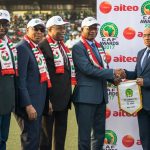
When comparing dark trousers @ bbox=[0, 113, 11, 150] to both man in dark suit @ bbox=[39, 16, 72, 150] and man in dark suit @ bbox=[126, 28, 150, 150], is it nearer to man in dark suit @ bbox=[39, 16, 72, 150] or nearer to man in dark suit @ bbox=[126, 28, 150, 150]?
man in dark suit @ bbox=[39, 16, 72, 150]

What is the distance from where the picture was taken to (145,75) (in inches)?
215

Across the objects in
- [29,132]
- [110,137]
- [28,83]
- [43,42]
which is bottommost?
[110,137]

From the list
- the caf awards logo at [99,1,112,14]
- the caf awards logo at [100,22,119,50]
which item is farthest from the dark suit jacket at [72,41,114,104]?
the caf awards logo at [99,1,112,14]

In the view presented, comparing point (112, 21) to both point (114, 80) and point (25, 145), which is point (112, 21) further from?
point (25, 145)

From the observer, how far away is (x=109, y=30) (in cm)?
591

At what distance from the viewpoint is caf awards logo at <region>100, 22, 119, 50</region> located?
19.4 ft

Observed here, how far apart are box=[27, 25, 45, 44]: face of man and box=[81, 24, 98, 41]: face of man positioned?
627mm

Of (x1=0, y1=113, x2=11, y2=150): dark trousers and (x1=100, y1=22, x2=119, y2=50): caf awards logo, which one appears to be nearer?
(x1=0, y1=113, x2=11, y2=150): dark trousers

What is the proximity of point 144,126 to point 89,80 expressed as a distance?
0.90 metres

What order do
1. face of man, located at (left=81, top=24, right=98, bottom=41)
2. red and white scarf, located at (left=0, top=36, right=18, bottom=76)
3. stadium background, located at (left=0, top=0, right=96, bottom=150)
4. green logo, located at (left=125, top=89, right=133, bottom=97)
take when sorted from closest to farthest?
red and white scarf, located at (left=0, top=36, right=18, bottom=76), face of man, located at (left=81, top=24, right=98, bottom=41), green logo, located at (left=125, top=89, right=133, bottom=97), stadium background, located at (left=0, top=0, right=96, bottom=150)

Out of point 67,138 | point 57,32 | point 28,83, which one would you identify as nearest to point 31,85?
point 28,83

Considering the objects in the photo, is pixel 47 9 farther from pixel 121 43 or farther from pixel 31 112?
pixel 31 112

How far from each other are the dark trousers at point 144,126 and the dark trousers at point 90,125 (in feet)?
1.54

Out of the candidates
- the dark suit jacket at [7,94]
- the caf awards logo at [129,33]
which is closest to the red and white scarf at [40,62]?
the dark suit jacket at [7,94]
